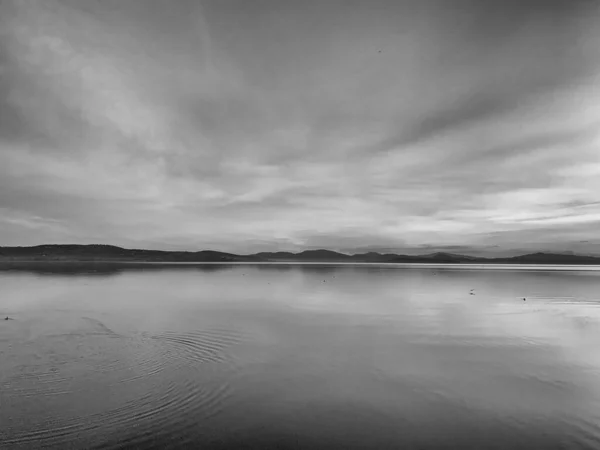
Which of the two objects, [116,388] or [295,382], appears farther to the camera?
[295,382]

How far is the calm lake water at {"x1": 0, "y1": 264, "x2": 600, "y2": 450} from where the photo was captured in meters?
6.77

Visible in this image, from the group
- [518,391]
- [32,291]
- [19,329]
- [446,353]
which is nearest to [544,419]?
[518,391]

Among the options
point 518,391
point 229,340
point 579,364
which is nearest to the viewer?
point 518,391

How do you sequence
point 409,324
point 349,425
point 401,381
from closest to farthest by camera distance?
point 349,425
point 401,381
point 409,324

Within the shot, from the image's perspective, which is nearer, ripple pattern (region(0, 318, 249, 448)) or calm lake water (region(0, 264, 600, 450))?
ripple pattern (region(0, 318, 249, 448))

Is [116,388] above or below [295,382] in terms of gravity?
above

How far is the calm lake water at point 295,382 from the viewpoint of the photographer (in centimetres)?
677

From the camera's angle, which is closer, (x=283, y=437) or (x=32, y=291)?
(x=283, y=437)

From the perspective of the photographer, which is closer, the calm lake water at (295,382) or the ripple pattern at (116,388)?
the ripple pattern at (116,388)

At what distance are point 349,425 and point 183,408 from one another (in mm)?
3706

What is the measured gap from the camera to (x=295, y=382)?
9.88 metres

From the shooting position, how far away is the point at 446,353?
43.1ft

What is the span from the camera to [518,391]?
30.9 feet

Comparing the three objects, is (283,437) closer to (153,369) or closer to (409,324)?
(153,369)
